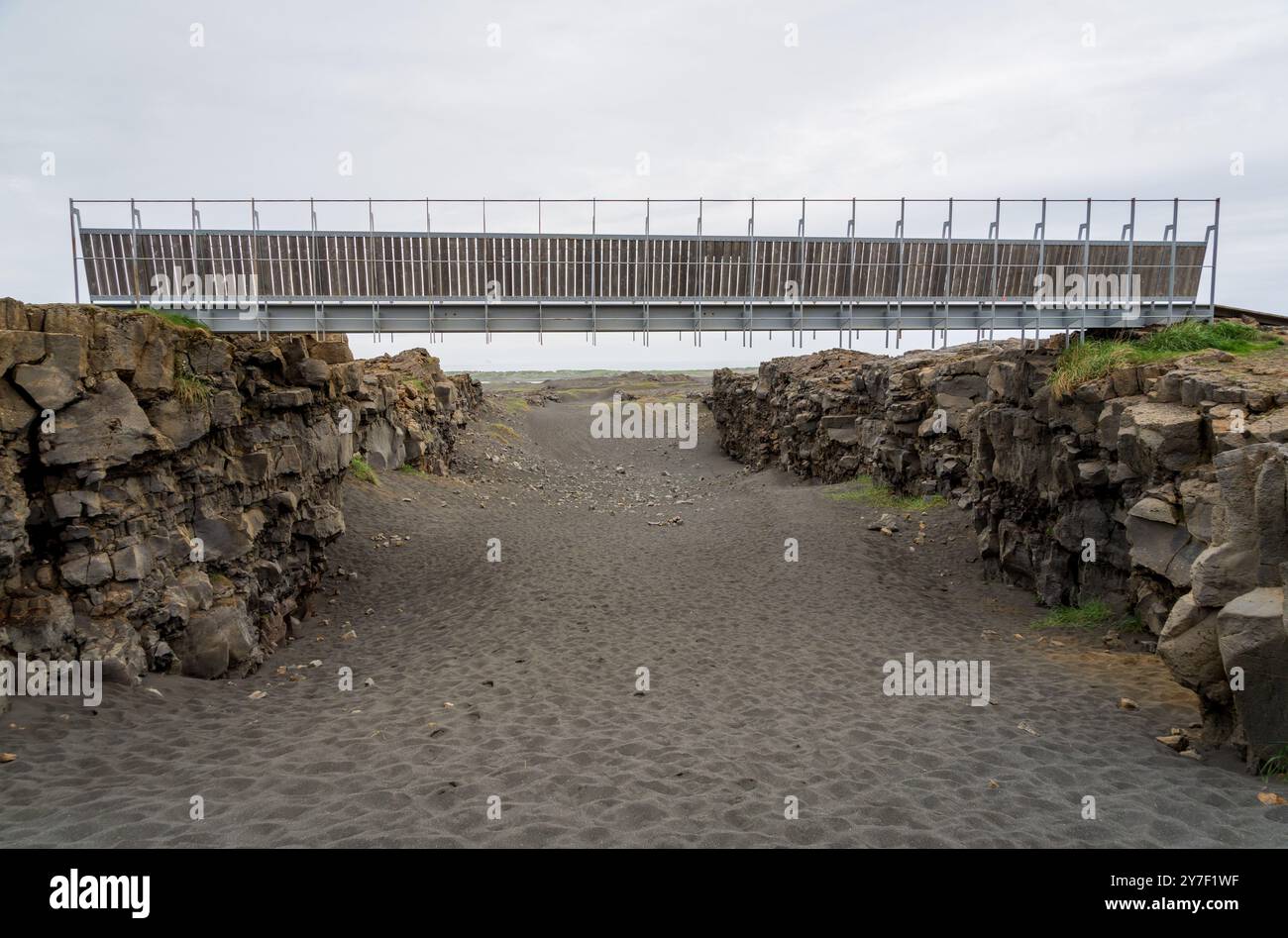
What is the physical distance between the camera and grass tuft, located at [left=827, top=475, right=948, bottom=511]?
932 inches

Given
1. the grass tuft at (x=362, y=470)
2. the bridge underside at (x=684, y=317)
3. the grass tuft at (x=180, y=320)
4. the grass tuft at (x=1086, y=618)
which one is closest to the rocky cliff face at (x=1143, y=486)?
the grass tuft at (x=1086, y=618)

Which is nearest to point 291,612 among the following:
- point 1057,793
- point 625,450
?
point 1057,793

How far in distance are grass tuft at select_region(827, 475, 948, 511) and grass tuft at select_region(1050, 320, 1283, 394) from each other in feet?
27.0

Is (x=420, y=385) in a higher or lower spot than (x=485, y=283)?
lower

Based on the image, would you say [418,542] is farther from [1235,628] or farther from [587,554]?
[1235,628]

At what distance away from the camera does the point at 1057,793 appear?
27.4ft

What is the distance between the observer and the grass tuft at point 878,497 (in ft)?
77.7

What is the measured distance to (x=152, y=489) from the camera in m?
11.9

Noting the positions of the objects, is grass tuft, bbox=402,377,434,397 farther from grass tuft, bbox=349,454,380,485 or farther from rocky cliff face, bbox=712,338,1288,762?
rocky cliff face, bbox=712,338,1288,762

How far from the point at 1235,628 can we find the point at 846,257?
1187 cm

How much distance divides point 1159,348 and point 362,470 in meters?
23.3

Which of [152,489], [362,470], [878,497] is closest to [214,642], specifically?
[152,489]

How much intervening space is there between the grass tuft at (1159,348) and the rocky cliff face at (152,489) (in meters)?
16.4

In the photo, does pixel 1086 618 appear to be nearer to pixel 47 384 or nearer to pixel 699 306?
pixel 699 306
